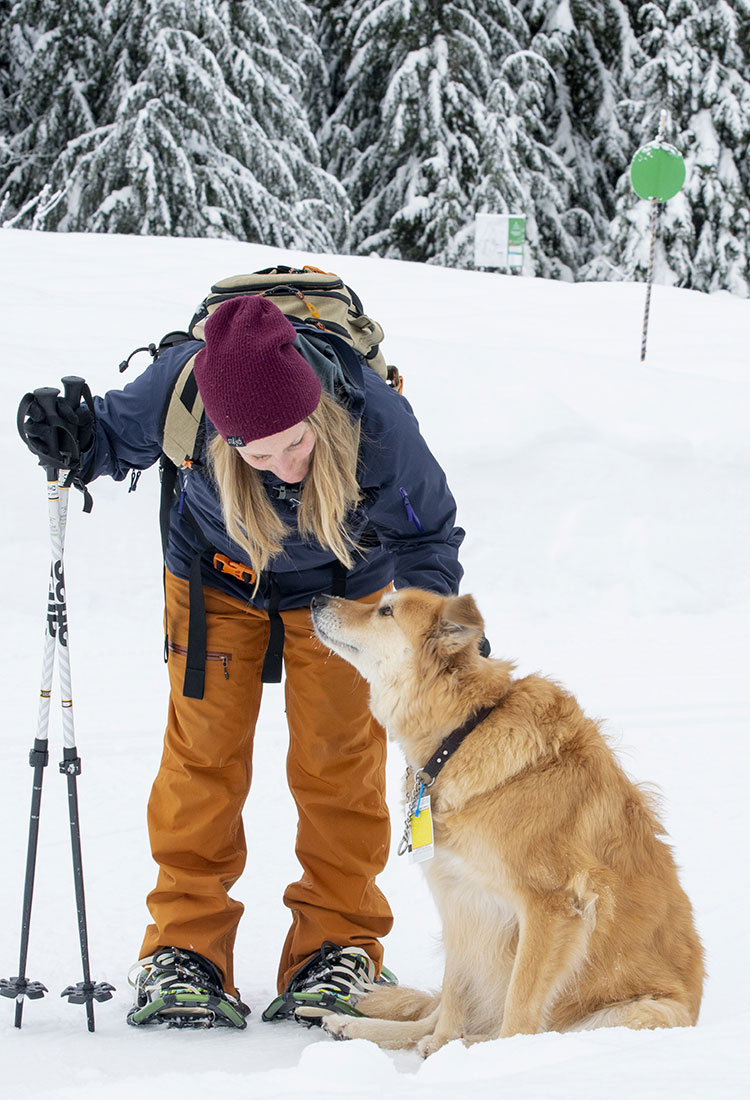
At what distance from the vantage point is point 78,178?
13.0 m

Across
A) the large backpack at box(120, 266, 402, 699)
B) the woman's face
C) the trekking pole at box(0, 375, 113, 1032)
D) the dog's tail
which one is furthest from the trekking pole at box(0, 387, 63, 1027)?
the dog's tail

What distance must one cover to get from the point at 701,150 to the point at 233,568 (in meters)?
15.0

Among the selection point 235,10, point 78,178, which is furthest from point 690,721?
point 235,10

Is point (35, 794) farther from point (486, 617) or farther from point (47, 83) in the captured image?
point (47, 83)

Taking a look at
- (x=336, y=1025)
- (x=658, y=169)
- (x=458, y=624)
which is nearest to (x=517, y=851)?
(x=458, y=624)

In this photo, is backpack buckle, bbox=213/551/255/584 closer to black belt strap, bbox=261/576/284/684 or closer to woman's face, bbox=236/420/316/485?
black belt strap, bbox=261/576/284/684

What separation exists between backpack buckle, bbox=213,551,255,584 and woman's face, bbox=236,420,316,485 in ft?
1.12

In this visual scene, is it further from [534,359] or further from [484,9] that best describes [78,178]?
[534,359]

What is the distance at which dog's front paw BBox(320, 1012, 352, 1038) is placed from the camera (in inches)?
94.4

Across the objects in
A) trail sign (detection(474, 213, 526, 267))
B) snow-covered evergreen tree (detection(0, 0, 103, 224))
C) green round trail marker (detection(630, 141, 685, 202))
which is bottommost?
trail sign (detection(474, 213, 526, 267))

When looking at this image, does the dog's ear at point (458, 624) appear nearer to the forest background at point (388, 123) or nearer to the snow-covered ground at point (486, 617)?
the snow-covered ground at point (486, 617)

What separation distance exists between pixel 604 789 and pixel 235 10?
14.2 meters

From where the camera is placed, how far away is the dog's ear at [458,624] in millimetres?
2266

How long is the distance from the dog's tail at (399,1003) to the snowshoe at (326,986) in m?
0.03
